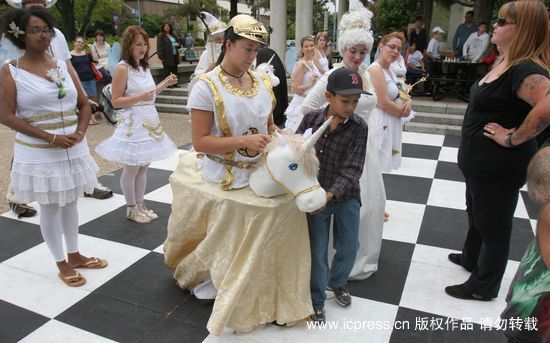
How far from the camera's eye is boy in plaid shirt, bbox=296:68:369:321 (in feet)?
6.19

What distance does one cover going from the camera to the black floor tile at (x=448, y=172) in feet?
14.6

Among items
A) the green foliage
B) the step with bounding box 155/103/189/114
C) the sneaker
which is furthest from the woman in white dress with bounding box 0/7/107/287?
the green foliage

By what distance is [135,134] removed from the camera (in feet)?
10.2

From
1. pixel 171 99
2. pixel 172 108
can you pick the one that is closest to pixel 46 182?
pixel 172 108

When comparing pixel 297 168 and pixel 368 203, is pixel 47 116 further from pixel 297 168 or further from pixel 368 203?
pixel 368 203

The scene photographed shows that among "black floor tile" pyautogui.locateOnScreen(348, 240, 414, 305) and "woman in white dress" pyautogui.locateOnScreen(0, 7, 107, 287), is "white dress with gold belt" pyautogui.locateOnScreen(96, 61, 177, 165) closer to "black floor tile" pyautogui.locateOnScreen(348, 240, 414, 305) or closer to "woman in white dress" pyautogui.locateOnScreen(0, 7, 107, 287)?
"woman in white dress" pyautogui.locateOnScreen(0, 7, 107, 287)

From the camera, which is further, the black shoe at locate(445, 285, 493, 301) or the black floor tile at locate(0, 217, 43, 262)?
the black floor tile at locate(0, 217, 43, 262)

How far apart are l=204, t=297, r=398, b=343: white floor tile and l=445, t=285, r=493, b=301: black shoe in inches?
15.4

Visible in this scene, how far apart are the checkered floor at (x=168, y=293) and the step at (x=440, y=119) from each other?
11.4 feet

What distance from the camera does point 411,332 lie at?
6.77ft

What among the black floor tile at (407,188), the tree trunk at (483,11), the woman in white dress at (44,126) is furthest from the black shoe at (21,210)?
the tree trunk at (483,11)

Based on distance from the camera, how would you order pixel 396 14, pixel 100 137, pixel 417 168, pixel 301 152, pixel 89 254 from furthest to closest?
pixel 396 14
pixel 100 137
pixel 417 168
pixel 89 254
pixel 301 152

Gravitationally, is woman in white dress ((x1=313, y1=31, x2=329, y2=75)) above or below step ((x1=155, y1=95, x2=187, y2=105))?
above

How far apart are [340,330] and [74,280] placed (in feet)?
5.24
